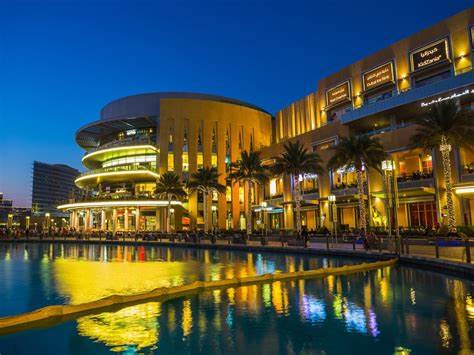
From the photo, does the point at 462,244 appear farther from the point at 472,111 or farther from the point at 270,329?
the point at 270,329

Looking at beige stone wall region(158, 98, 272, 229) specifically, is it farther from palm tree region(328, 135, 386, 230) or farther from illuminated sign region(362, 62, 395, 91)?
palm tree region(328, 135, 386, 230)

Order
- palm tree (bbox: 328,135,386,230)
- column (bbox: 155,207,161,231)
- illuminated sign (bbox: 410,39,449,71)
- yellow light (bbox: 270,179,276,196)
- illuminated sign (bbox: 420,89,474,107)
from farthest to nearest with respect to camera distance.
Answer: column (bbox: 155,207,161,231), yellow light (bbox: 270,179,276,196), illuminated sign (bbox: 410,39,449,71), palm tree (bbox: 328,135,386,230), illuminated sign (bbox: 420,89,474,107)

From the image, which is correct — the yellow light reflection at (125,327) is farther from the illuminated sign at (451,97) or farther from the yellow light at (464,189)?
the illuminated sign at (451,97)

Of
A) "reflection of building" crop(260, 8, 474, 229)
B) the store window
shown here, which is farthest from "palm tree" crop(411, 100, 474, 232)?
the store window

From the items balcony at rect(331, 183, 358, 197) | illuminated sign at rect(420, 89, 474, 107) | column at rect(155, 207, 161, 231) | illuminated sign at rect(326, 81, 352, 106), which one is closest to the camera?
illuminated sign at rect(420, 89, 474, 107)

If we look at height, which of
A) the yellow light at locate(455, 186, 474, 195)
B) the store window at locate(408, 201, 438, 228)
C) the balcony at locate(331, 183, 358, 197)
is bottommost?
the store window at locate(408, 201, 438, 228)

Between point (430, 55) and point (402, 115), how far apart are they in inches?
296

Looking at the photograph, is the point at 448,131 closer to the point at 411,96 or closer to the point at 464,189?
the point at 464,189

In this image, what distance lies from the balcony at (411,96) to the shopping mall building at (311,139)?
0.12m

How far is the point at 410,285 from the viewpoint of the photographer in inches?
677

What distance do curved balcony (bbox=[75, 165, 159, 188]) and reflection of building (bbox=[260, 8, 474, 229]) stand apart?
29.2 meters

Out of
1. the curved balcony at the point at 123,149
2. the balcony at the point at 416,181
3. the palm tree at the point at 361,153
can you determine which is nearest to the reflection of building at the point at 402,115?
the balcony at the point at 416,181

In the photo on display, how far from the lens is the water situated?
924 cm

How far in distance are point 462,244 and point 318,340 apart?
20.6 m
